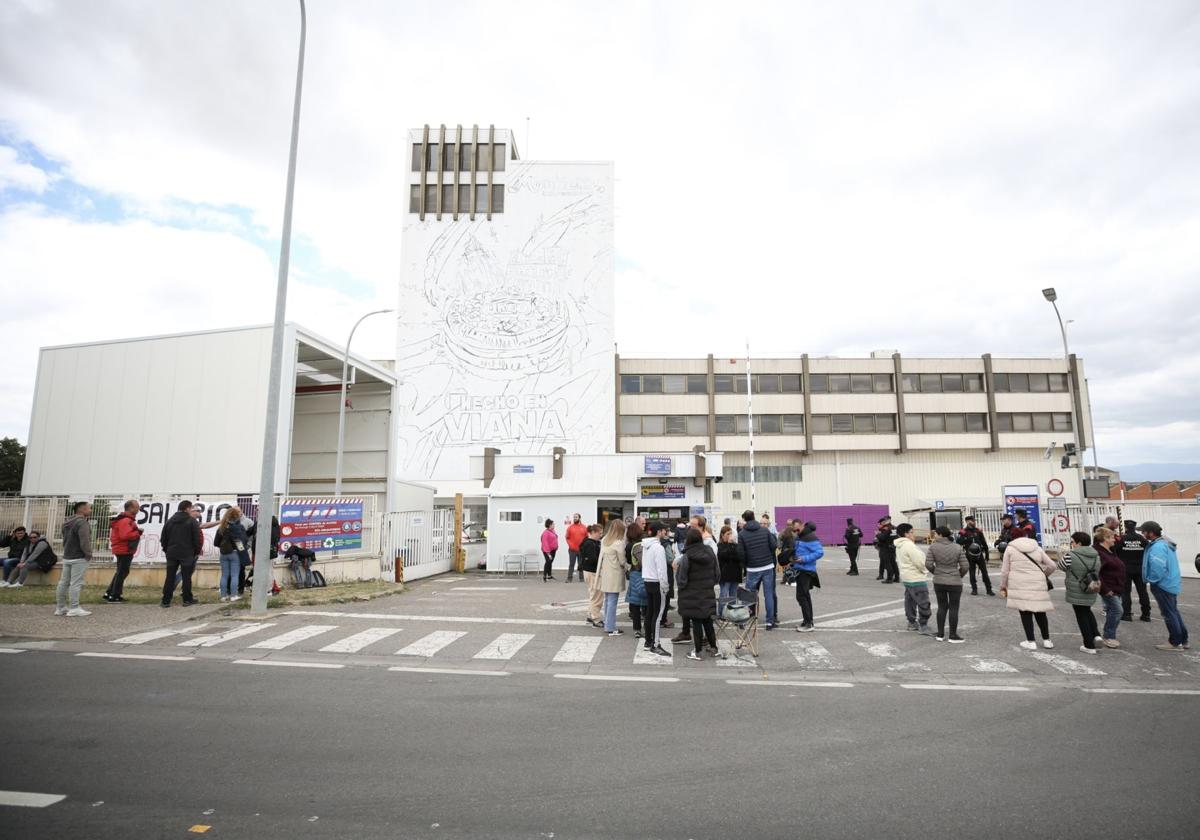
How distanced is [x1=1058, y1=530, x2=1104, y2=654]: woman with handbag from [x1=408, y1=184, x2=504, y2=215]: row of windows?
47.4 metres

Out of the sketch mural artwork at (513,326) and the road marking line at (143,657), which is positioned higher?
the sketch mural artwork at (513,326)

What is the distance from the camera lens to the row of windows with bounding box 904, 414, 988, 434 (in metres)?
50.0

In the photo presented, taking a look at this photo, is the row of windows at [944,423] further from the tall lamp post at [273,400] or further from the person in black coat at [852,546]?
the tall lamp post at [273,400]

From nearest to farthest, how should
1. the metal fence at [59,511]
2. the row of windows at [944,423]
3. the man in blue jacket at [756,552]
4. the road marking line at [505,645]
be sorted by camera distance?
the road marking line at [505,645]
the man in blue jacket at [756,552]
the metal fence at [59,511]
the row of windows at [944,423]

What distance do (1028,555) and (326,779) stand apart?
939 cm

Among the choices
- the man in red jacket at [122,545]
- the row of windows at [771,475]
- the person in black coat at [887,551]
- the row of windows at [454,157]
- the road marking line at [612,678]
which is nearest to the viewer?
the road marking line at [612,678]

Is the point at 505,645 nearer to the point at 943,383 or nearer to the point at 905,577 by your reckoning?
the point at 905,577

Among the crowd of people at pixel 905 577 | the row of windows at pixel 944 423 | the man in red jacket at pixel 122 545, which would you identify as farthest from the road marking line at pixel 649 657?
the row of windows at pixel 944 423

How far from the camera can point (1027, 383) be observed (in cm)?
5088

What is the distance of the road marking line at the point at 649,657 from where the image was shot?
29.3 feet

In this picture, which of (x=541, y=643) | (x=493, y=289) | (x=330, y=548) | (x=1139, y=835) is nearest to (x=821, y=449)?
(x=493, y=289)

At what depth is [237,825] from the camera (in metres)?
3.84

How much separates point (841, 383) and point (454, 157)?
3398 cm

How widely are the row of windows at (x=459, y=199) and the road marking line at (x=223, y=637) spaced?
146 feet
